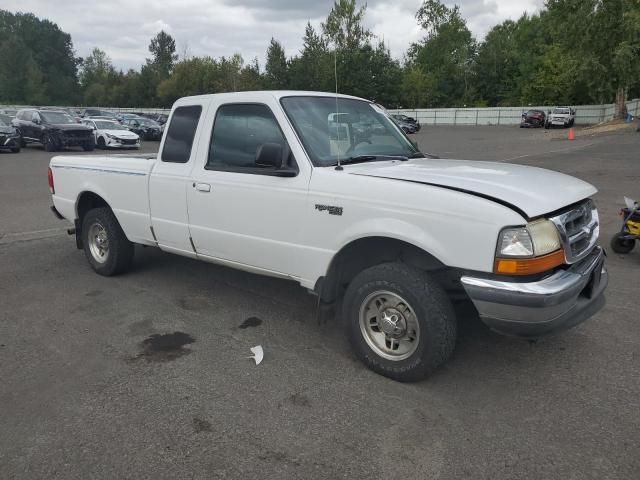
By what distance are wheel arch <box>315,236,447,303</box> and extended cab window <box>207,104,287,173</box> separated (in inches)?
37.8

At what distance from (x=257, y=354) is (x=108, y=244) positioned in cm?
269

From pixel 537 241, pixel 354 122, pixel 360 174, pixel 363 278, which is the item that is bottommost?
pixel 363 278

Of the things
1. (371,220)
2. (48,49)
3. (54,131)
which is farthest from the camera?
(48,49)

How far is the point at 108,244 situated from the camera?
18.9 ft

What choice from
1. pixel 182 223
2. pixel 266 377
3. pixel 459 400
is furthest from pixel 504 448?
pixel 182 223

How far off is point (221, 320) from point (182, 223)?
0.95 m

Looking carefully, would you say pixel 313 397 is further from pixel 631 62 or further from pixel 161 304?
pixel 631 62

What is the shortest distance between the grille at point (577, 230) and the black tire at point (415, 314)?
80 centimetres

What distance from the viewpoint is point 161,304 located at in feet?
16.6

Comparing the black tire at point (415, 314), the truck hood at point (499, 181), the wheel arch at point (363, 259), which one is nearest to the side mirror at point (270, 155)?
the truck hood at point (499, 181)

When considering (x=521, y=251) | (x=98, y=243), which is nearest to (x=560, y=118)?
(x=98, y=243)

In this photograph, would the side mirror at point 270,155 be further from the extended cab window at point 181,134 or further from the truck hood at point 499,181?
the extended cab window at point 181,134

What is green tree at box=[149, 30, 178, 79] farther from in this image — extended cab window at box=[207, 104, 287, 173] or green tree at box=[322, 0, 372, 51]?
extended cab window at box=[207, 104, 287, 173]

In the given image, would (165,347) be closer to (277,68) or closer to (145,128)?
(145,128)
